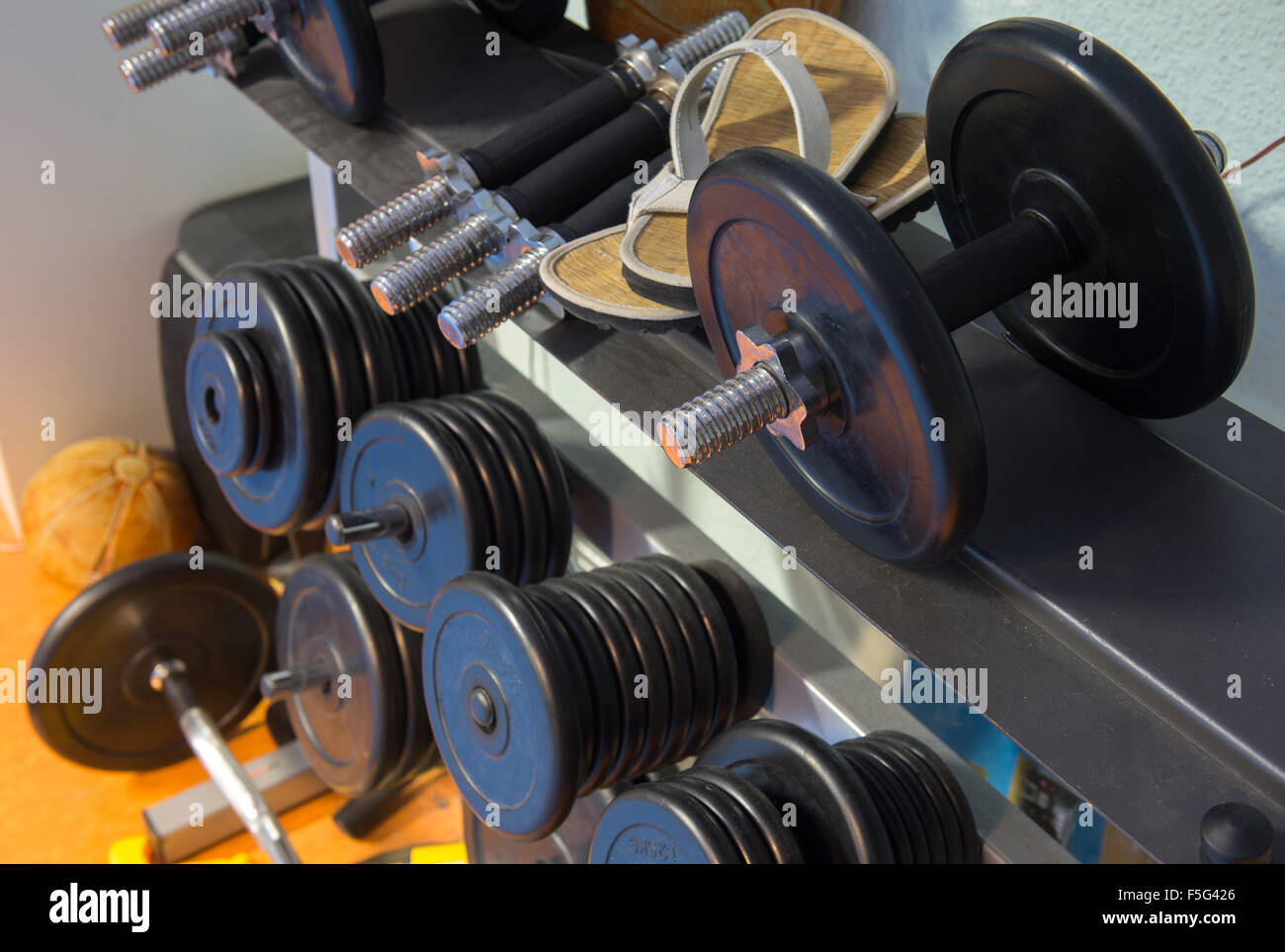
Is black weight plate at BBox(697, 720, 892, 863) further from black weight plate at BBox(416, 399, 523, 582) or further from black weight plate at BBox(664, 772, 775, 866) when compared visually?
black weight plate at BBox(416, 399, 523, 582)

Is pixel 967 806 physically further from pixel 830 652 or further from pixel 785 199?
pixel 785 199

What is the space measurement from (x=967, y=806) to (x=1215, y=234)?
47 centimetres

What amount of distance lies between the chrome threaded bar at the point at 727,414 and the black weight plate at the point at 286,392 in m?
0.53

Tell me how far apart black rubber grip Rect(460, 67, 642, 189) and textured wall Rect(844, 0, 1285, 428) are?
371mm

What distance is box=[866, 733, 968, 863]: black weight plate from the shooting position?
0.88 metres

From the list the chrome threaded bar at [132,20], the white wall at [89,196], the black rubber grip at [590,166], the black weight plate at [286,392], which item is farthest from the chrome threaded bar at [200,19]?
the white wall at [89,196]

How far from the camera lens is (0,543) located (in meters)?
2.03

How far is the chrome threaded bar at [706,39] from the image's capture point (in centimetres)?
102

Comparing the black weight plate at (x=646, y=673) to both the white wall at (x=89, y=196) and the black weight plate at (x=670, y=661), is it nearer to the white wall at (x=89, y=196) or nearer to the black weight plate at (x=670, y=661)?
the black weight plate at (x=670, y=661)

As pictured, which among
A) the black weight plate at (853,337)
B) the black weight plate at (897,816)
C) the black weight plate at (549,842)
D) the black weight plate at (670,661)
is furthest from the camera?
the black weight plate at (549,842)

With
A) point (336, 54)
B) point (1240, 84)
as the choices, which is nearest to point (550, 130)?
point (336, 54)

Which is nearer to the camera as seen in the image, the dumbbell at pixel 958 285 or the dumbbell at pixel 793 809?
the dumbbell at pixel 958 285
